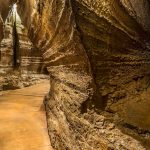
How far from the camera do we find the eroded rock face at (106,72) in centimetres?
296

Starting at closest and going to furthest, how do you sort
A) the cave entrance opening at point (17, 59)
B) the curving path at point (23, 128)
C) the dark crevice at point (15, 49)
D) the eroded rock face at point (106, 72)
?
the eroded rock face at point (106, 72)
the curving path at point (23, 128)
the cave entrance opening at point (17, 59)
the dark crevice at point (15, 49)

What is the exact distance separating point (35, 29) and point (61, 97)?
2283mm

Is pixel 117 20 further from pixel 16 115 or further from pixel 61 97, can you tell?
pixel 16 115

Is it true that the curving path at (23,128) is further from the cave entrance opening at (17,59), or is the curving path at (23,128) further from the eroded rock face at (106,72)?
the cave entrance opening at (17,59)

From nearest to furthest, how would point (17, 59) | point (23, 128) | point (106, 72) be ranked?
point (106, 72), point (23, 128), point (17, 59)

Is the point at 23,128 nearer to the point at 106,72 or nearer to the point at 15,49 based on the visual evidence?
the point at 106,72

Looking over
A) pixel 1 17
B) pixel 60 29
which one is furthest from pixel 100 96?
pixel 1 17

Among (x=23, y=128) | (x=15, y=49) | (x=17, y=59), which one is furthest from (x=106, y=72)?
(x=15, y=49)

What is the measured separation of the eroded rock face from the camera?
296cm

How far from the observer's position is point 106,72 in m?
3.21

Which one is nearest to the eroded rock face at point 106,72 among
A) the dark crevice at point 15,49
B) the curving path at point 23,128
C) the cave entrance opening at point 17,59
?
the curving path at point 23,128

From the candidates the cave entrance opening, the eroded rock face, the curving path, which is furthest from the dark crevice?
the eroded rock face

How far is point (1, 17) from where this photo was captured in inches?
342

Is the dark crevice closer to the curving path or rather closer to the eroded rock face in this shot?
the curving path
